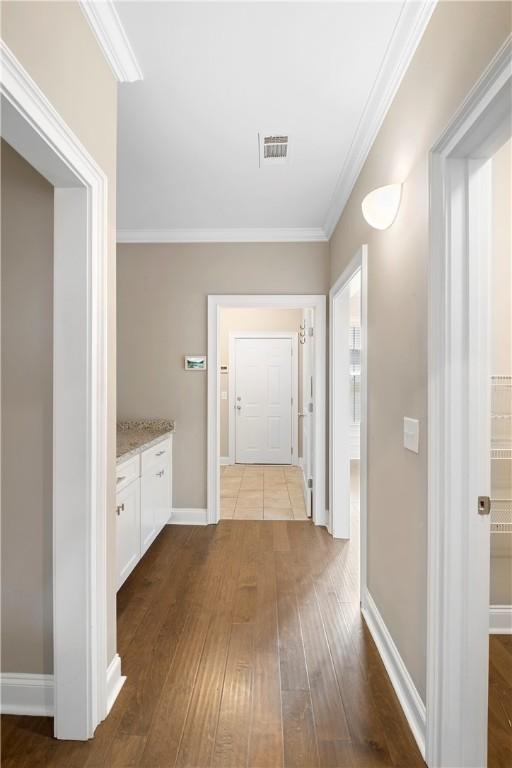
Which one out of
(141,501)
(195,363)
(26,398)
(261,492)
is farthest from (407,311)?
(261,492)

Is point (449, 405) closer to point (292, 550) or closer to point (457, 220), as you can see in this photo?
point (457, 220)

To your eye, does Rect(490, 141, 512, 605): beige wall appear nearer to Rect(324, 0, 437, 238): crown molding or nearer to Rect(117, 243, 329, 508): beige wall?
Rect(324, 0, 437, 238): crown molding

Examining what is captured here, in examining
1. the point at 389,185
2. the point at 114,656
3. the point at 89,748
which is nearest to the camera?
the point at 89,748

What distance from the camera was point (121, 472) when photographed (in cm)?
241

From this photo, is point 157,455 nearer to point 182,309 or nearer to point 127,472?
point 127,472

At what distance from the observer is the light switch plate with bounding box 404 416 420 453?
162cm

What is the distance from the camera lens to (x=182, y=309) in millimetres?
3914

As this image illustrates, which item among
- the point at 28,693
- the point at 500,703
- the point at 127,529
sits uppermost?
the point at 127,529

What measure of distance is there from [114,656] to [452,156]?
2.23 meters

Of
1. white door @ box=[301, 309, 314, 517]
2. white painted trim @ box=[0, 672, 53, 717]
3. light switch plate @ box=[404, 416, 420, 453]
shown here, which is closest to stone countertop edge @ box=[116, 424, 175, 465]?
white painted trim @ box=[0, 672, 53, 717]

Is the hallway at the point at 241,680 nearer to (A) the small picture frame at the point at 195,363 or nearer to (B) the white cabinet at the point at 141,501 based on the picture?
(B) the white cabinet at the point at 141,501

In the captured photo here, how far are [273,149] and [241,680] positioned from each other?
2721mm

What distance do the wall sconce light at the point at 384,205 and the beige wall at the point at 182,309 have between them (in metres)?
1.91

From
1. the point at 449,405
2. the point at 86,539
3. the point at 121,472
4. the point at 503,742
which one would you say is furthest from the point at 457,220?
the point at 121,472
